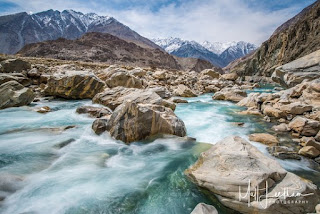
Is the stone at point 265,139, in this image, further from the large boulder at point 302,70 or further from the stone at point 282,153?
the large boulder at point 302,70

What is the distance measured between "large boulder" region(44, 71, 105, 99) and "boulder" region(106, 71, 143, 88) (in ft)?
3.05

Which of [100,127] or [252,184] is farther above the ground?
[100,127]

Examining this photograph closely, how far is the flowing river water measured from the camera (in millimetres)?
3678

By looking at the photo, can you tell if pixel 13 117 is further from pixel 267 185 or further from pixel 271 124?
pixel 271 124

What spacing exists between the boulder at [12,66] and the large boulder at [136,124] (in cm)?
1416

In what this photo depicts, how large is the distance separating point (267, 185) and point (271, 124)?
275 inches

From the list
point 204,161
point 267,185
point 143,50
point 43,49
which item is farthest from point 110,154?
point 143,50

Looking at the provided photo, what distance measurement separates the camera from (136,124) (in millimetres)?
6492

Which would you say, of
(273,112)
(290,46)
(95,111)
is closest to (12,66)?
(95,111)

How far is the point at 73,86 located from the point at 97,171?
31.4ft

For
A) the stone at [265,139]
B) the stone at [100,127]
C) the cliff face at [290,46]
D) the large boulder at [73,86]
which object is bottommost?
the stone at [265,139]

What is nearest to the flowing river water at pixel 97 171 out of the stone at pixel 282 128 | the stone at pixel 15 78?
the stone at pixel 282 128

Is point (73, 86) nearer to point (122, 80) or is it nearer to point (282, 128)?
point (122, 80)

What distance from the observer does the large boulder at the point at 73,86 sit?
12570 mm
